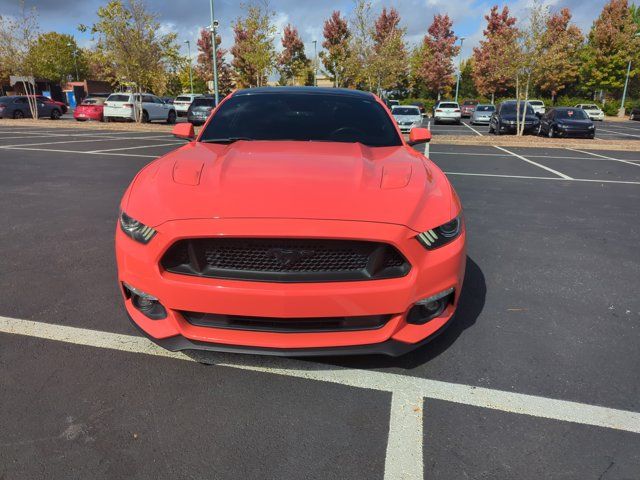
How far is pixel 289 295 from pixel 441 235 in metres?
0.86

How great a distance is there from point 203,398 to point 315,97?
8.76ft

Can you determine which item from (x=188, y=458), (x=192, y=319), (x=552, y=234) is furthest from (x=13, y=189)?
(x=552, y=234)

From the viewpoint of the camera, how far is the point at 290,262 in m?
2.15

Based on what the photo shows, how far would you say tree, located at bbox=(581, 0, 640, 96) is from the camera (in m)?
47.1

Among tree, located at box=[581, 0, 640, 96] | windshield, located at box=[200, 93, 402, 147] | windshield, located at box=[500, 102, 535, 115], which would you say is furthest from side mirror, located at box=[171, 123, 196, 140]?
tree, located at box=[581, 0, 640, 96]

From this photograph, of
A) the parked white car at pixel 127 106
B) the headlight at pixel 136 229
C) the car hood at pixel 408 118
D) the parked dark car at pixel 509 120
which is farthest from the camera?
the parked white car at pixel 127 106

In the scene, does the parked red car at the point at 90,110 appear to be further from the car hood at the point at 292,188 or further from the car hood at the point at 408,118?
the car hood at the point at 292,188

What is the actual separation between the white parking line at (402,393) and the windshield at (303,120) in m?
1.65

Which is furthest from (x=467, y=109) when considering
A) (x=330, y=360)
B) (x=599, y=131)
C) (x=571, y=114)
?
(x=330, y=360)

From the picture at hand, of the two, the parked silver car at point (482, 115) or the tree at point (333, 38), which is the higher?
the tree at point (333, 38)

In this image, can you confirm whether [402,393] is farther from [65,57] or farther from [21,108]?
[65,57]

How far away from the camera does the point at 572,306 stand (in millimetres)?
3375

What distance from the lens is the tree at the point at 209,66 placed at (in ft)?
197

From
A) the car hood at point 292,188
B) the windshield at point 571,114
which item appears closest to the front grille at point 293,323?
the car hood at point 292,188
